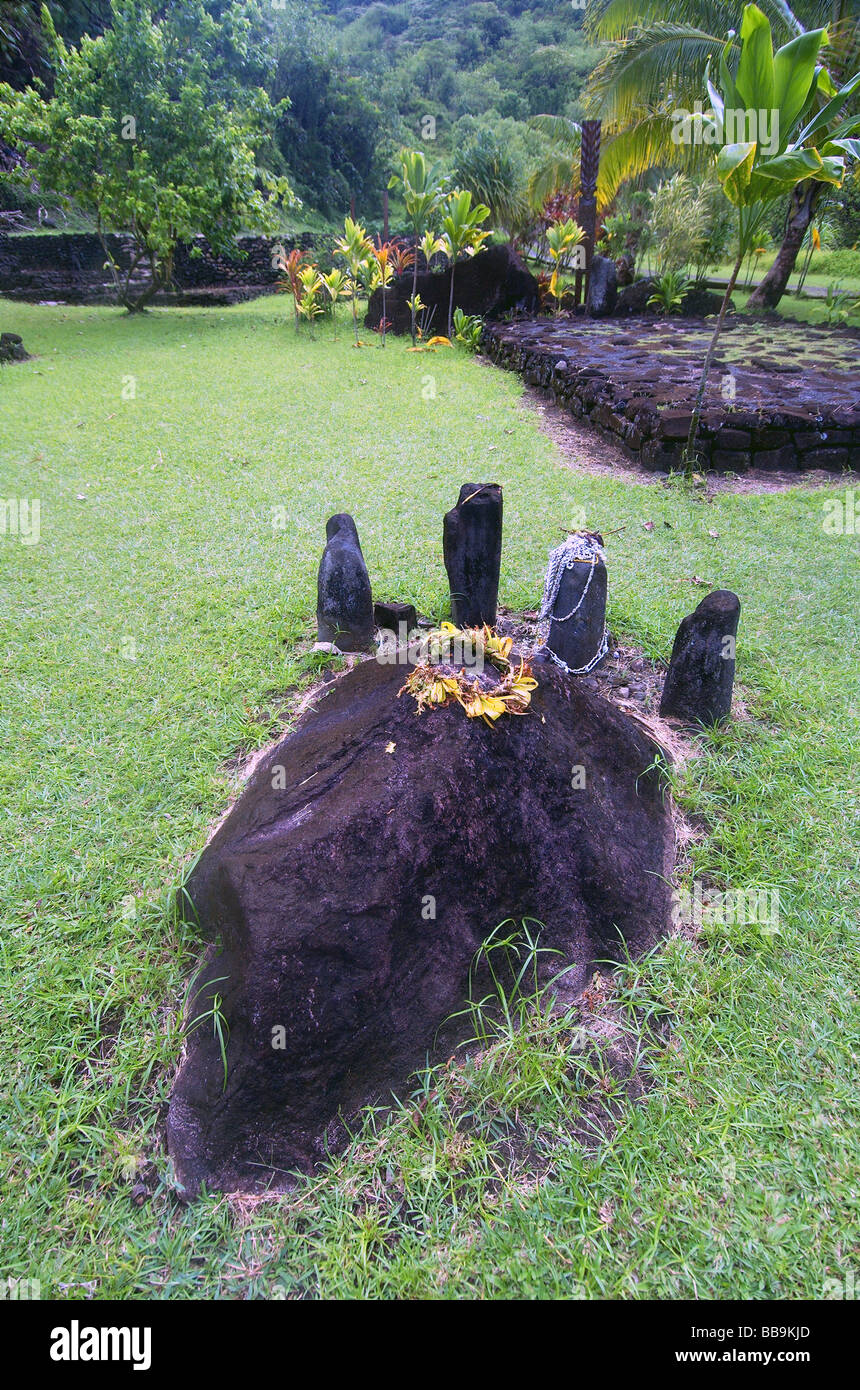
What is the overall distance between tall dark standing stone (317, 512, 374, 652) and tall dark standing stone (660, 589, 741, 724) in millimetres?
1388

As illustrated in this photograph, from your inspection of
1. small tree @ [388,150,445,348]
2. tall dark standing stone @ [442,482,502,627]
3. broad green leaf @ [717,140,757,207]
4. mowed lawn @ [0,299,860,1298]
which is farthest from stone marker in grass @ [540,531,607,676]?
small tree @ [388,150,445,348]

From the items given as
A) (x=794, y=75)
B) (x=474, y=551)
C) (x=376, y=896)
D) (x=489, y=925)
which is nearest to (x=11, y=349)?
(x=474, y=551)

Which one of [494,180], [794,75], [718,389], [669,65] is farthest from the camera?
[494,180]

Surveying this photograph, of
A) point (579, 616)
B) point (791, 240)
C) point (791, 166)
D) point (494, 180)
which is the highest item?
point (494, 180)

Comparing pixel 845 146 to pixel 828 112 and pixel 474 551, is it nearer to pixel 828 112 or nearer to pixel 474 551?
pixel 828 112

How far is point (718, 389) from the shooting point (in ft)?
20.8

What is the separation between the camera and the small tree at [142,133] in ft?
32.1

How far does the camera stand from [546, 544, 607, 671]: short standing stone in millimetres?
3061

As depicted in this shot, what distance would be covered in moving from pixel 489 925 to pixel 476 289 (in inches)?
444

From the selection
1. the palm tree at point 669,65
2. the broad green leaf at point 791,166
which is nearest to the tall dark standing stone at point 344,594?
the broad green leaf at point 791,166

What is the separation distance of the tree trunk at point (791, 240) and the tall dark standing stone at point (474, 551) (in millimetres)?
10346

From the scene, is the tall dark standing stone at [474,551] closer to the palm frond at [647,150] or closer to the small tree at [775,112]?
the small tree at [775,112]

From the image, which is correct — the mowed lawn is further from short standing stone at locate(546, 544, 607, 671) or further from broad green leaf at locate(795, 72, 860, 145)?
broad green leaf at locate(795, 72, 860, 145)
